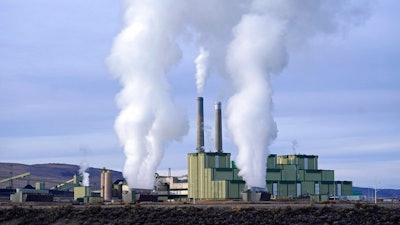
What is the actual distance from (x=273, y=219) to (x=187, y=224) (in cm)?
625

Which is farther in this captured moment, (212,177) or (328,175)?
(328,175)

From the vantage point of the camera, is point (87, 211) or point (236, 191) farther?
point (236, 191)

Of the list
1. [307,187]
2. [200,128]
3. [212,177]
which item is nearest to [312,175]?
[307,187]

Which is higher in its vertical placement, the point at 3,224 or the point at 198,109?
the point at 198,109

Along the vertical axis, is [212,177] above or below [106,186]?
above

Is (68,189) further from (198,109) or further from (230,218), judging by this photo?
(230,218)

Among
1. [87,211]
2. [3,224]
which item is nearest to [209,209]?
[87,211]

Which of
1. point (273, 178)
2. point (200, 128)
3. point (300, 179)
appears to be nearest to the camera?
point (273, 178)

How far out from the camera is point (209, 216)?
188ft

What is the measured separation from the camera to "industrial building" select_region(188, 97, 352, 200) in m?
128

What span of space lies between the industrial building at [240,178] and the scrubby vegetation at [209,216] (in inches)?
2491

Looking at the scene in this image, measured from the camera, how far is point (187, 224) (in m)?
55.4

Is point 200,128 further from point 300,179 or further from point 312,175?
point 312,175

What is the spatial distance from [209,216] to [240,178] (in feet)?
233
